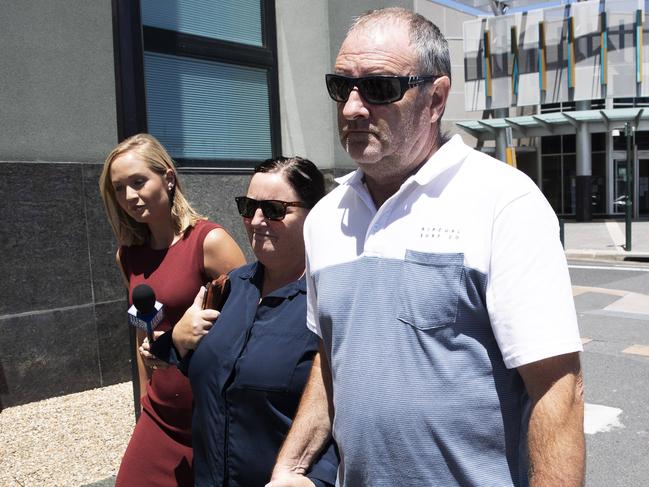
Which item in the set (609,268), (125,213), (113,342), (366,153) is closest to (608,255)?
(609,268)

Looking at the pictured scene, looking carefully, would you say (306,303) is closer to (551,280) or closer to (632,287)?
(551,280)

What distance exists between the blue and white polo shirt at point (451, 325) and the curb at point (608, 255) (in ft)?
57.6

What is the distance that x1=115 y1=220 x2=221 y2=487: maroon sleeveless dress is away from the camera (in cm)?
258

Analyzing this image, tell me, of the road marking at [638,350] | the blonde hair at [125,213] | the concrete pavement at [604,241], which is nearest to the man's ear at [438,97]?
the blonde hair at [125,213]

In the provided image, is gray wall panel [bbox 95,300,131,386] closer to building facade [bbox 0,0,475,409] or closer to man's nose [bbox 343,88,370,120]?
building facade [bbox 0,0,475,409]

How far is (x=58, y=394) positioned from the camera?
5.68 m

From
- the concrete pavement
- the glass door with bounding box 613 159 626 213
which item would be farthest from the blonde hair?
the glass door with bounding box 613 159 626 213

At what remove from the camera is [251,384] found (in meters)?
2.07

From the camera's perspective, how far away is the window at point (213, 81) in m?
5.52

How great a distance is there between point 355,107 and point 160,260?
1494mm

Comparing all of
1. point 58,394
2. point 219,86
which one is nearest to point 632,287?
point 219,86

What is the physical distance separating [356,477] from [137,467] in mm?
1253

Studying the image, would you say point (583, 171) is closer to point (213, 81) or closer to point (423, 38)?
point (213, 81)

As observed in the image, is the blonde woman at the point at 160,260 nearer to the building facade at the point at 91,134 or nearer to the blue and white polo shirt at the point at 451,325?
the blue and white polo shirt at the point at 451,325
